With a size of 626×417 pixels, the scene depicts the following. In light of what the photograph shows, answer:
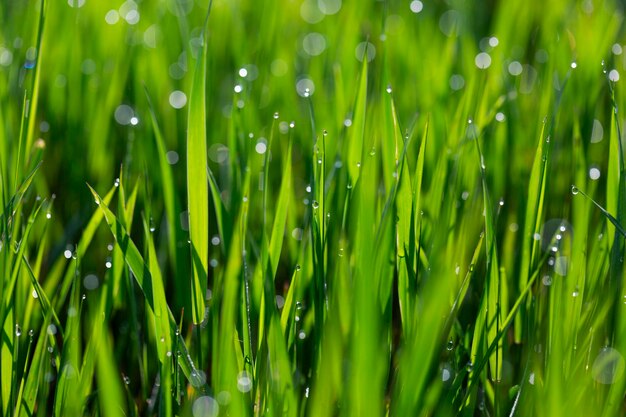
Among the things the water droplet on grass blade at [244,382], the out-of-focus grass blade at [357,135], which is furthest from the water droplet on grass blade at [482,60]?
the water droplet on grass blade at [244,382]

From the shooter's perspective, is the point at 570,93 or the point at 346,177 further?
the point at 570,93

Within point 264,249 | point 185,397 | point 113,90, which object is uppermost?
point 113,90

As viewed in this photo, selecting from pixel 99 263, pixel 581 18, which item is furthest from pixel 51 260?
pixel 581 18

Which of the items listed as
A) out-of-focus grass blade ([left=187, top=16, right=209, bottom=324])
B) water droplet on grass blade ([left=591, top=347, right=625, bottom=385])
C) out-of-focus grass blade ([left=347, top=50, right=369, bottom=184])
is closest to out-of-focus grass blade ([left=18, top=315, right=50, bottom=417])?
out-of-focus grass blade ([left=187, top=16, right=209, bottom=324])

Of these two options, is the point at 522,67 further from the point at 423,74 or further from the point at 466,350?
the point at 466,350

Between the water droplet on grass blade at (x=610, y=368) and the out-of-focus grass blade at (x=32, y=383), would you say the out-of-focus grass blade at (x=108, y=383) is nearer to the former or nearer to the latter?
the out-of-focus grass blade at (x=32, y=383)

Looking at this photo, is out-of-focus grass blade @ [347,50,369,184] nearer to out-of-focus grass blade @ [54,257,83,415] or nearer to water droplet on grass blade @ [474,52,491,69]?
out-of-focus grass blade @ [54,257,83,415]

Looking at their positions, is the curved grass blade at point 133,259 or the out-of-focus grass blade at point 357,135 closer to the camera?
the curved grass blade at point 133,259
